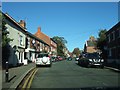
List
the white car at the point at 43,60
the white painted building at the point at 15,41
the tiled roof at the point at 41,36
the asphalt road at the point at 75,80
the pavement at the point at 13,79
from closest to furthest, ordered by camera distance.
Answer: the pavement at the point at 13,79 < the asphalt road at the point at 75,80 < the white painted building at the point at 15,41 < the white car at the point at 43,60 < the tiled roof at the point at 41,36

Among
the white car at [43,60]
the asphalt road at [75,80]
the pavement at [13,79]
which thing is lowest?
the asphalt road at [75,80]

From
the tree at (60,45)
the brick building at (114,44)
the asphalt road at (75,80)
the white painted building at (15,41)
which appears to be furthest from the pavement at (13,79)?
the tree at (60,45)

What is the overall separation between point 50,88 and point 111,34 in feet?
115

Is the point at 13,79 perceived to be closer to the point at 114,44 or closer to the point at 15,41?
the point at 15,41

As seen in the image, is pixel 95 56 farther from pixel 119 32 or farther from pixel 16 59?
pixel 16 59

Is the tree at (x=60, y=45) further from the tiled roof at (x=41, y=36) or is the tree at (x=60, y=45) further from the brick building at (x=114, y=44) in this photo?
the brick building at (x=114, y=44)

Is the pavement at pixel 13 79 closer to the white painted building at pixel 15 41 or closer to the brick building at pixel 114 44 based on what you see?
the white painted building at pixel 15 41

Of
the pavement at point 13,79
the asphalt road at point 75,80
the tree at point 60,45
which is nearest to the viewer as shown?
the pavement at point 13,79

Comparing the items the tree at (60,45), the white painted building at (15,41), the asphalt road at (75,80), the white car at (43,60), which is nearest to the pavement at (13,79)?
the asphalt road at (75,80)

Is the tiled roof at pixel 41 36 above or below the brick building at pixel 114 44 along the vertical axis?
above

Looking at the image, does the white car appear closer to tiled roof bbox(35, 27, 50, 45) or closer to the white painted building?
the white painted building

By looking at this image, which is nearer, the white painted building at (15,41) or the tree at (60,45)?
the white painted building at (15,41)

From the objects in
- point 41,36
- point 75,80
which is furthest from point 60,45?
point 75,80

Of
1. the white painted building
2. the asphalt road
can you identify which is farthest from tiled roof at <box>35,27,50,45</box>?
the asphalt road
